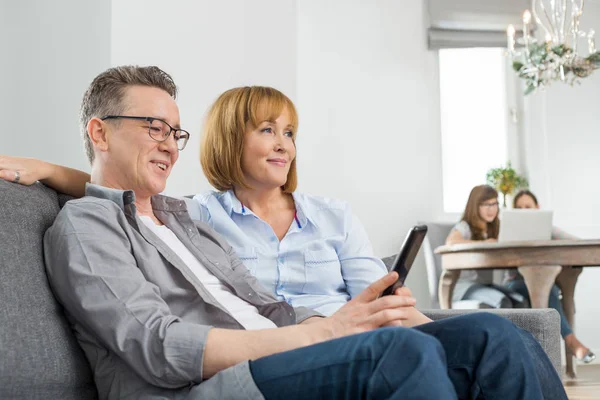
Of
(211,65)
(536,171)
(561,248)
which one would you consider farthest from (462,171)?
(211,65)

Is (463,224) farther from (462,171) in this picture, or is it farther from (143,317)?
(143,317)

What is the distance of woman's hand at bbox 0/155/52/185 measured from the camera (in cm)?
142

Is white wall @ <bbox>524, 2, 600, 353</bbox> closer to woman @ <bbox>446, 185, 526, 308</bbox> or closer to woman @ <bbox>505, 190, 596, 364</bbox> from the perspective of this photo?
woman @ <bbox>505, 190, 596, 364</bbox>

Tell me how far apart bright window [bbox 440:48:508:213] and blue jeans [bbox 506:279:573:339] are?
1126 mm

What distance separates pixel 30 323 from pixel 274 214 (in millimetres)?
854

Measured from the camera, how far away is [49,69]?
101 inches

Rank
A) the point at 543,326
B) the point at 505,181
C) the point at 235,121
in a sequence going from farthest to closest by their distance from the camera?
the point at 505,181 < the point at 235,121 < the point at 543,326

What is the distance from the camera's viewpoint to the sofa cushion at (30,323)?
114cm

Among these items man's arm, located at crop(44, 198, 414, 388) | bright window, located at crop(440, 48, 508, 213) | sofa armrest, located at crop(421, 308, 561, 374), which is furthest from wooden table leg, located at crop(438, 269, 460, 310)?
man's arm, located at crop(44, 198, 414, 388)

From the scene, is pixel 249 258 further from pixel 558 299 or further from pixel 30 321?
pixel 558 299

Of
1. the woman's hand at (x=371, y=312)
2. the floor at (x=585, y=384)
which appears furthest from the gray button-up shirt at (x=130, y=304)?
the floor at (x=585, y=384)

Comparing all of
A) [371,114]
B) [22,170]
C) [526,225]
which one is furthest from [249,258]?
[371,114]

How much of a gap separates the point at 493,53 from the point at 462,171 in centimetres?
89

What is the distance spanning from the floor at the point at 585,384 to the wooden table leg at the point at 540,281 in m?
0.46
